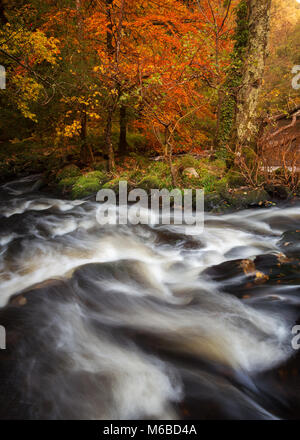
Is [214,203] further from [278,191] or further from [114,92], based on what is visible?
[114,92]

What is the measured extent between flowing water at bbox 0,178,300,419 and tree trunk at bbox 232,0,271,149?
313cm

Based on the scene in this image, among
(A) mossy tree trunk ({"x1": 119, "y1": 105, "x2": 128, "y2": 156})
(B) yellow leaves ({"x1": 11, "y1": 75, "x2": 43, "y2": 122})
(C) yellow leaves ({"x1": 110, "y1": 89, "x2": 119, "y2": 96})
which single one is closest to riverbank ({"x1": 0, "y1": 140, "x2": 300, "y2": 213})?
(A) mossy tree trunk ({"x1": 119, "y1": 105, "x2": 128, "y2": 156})

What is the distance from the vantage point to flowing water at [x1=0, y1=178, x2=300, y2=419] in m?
2.37

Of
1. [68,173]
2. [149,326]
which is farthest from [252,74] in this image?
[149,326]

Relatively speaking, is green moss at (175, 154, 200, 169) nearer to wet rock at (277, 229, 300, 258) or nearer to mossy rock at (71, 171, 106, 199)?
mossy rock at (71, 171, 106, 199)

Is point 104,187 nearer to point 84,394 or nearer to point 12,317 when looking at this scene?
point 12,317

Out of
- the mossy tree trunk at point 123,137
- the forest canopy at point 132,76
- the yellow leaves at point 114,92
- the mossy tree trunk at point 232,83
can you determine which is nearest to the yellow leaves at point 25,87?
the forest canopy at point 132,76

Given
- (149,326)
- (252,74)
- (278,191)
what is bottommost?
(149,326)

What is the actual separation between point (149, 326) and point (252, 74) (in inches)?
278

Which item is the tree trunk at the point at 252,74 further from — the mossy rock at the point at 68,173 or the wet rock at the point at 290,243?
the mossy rock at the point at 68,173

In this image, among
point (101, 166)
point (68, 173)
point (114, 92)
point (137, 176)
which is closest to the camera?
point (114, 92)

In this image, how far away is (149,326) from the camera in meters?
3.38

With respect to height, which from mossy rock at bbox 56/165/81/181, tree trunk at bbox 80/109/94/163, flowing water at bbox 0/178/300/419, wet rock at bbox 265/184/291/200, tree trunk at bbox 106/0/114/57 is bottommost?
flowing water at bbox 0/178/300/419

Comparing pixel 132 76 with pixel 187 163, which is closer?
pixel 132 76
